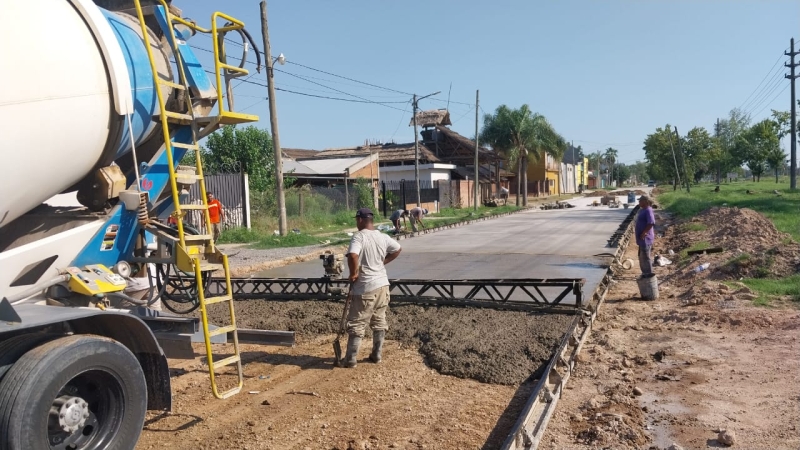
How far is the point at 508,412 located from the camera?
5.12 meters

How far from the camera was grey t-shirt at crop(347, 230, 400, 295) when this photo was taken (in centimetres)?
639

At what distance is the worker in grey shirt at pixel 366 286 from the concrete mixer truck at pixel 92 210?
171cm

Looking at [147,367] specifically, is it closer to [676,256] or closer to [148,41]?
[148,41]

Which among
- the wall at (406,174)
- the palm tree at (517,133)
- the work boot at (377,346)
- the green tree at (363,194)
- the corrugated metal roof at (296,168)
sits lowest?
the work boot at (377,346)

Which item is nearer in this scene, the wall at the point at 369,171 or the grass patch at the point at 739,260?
the grass patch at the point at 739,260

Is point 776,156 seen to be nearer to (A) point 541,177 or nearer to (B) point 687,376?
(A) point 541,177

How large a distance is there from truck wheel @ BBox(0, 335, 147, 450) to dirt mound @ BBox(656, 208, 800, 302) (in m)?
8.59

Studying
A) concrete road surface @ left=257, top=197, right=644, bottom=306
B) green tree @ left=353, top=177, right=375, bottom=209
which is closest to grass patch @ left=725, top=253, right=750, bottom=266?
concrete road surface @ left=257, top=197, right=644, bottom=306

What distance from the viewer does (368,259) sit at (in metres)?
6.46

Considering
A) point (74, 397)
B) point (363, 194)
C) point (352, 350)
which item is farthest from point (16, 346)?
point (363, 194)

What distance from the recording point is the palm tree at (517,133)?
159 feet

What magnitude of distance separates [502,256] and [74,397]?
13713mm

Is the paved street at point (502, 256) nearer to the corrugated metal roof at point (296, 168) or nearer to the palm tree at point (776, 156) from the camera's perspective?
the corrugated metal roof at point (296, 168)

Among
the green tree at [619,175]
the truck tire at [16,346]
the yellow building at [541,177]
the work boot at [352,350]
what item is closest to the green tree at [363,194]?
the work boot at [352,350]
